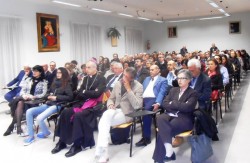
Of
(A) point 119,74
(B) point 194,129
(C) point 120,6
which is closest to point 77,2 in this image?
(C) point 120,6

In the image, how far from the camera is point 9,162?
11.5 feet

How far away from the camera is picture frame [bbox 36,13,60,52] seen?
9.42m

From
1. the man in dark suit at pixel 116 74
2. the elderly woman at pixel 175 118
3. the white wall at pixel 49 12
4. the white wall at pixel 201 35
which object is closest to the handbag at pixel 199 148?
the elderly woman at pixel 175 118

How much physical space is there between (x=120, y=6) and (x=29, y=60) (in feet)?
13.8

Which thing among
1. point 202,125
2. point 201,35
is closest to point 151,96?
point 202,125

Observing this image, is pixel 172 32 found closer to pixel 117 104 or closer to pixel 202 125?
pixel 117 104

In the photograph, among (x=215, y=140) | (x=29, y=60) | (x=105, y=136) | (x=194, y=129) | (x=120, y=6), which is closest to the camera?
(x=194, y=129)

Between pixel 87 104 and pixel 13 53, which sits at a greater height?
pixel 13 53

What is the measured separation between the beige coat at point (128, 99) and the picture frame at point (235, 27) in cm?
1394

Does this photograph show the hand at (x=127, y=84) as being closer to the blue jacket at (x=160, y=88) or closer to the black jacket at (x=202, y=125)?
the blue jacket at (x=160, y=88)

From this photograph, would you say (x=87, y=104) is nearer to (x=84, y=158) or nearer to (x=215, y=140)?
(x=84, y=158)

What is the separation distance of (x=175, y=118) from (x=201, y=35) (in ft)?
47.8

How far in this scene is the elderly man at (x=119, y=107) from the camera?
3311mm

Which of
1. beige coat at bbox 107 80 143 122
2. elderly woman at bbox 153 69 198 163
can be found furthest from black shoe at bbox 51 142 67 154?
elderly woman at bbox 153 69 198 163
